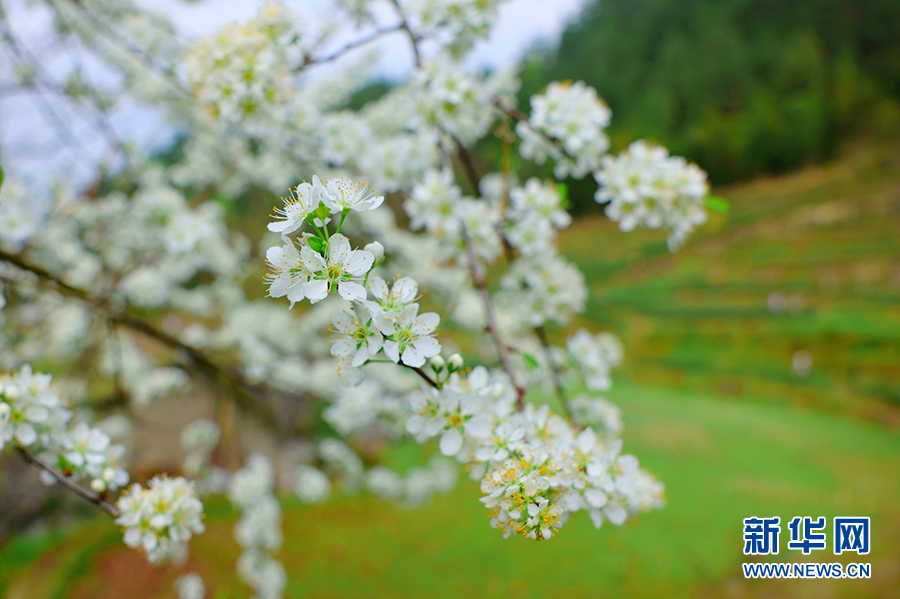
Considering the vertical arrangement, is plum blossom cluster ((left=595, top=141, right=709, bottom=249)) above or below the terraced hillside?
below

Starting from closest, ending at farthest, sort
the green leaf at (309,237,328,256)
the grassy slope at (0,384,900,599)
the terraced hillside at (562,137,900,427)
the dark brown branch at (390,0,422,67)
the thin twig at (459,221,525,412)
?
1. the green leaf at (309,237,328,256)
2. the thin twig at (459,221,525,412)
3. the dark brown branch at (390,0,422,67)
4. the grassy slope at (0,384,900,599)
5. the terraced hillside at (562,137,900,427)

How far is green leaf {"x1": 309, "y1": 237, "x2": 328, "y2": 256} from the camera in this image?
57cm

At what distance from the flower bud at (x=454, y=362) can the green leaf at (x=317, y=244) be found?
0.82 ft

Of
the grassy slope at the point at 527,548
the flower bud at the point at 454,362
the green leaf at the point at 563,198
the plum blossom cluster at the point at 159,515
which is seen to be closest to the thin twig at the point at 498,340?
the flower bud at the point at 454,362

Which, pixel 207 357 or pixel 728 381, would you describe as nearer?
pixel 207 357

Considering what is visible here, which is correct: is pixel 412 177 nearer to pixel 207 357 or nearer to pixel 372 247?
pixel 207 357

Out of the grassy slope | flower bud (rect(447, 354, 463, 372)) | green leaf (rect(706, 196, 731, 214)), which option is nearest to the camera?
flower bud (rect(447, 354, 463, 372))

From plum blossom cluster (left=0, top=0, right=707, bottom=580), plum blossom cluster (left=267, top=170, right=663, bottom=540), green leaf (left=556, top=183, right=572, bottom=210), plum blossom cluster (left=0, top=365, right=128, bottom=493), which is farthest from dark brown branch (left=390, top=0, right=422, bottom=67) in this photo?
plum blossom cluster (left=0, top=365, right=128, bottom=493)

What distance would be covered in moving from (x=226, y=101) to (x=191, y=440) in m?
1.76

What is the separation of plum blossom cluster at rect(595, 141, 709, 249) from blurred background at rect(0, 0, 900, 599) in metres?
0.58

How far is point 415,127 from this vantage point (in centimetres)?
131

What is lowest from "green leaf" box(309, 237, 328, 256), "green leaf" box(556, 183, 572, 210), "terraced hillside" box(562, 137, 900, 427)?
"green leaf" box(309, 237, 328, 256)

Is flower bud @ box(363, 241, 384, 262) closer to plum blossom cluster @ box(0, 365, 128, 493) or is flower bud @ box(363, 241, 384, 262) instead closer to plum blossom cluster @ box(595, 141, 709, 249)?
plum blossom cluster @ box(0, 365, 128, 493)

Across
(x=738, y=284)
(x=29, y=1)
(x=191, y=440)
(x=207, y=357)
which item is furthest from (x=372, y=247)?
(x=738, y=284)
